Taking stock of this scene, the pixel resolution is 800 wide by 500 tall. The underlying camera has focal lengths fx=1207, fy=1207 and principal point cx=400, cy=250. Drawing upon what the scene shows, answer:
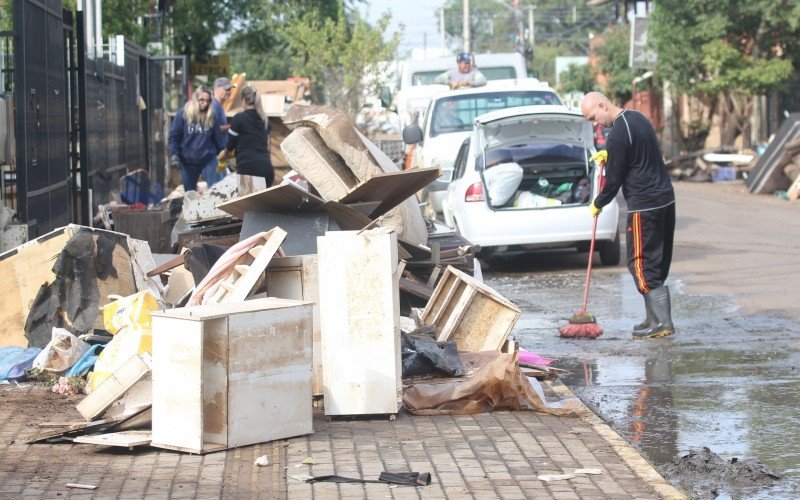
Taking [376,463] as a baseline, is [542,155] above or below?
above

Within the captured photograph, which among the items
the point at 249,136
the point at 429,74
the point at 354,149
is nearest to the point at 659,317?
the point at 354,149

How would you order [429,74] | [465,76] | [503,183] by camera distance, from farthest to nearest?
[429,74], [465,76], [503,183]

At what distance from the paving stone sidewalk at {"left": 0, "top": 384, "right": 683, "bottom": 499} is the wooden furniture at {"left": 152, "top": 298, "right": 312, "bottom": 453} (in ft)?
0.34

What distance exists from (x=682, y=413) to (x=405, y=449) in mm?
1952

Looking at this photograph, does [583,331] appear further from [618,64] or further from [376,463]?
[618,64]

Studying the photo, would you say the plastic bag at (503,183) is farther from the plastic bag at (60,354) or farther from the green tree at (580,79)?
the green tree at (580,79)

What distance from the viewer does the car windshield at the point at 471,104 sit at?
59.3ft

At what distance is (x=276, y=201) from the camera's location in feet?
26.1

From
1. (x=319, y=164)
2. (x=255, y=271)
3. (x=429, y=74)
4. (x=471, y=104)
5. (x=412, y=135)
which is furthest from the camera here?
(x=429, y=74)

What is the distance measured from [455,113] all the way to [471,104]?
0.29 m

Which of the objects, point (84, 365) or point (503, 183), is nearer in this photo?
point (84, 365)

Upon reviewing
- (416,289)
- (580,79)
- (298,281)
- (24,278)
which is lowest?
(416,289)

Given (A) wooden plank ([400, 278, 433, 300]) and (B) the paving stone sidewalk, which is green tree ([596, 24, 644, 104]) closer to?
(A) wooden plank ([400, 278, 433, 300])

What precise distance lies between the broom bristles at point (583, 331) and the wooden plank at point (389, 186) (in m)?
1.86
